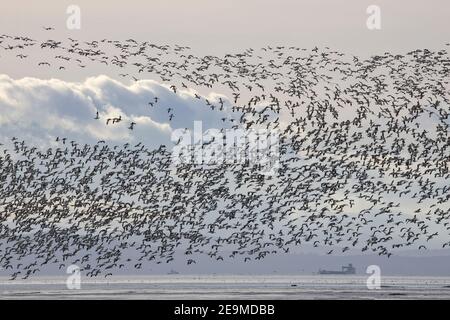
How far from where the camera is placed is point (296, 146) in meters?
111

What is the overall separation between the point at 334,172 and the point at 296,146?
4.89 meters

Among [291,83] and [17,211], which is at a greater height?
[291,83]

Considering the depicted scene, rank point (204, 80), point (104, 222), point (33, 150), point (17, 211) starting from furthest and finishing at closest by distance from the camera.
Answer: point (17, 211)
point (104, 222)
point (33, 150)
point (204, 80)

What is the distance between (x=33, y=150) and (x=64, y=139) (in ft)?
20.8

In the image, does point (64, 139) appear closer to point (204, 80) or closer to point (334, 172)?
point (204, 80)

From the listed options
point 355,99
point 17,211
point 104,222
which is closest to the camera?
point 355,99

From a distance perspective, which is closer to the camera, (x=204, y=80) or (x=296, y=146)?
(x=204, y=80)
